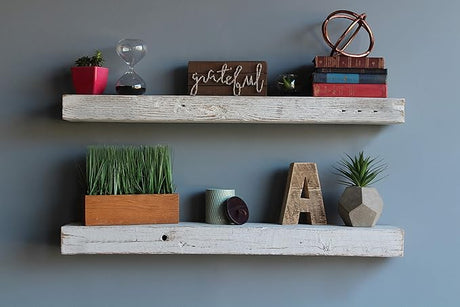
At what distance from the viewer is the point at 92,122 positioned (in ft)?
5.97

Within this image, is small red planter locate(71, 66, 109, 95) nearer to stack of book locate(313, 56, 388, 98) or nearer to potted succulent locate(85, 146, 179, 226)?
potted succulent locate(85, 146, 179, 226)

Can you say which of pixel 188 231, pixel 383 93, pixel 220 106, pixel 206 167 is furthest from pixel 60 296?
pixel 383 93

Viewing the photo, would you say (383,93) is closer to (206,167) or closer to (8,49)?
(206,167)

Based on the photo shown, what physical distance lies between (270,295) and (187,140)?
0.49 metres

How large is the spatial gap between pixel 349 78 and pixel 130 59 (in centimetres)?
59

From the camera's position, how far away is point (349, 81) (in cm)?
173

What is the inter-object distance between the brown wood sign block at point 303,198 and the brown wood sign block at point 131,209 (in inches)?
11.9

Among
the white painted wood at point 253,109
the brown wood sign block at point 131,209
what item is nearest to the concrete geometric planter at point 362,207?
the white painted wood at point 253,109

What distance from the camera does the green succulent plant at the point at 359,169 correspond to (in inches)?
69.2

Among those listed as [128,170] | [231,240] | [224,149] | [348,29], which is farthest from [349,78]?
[128,170]

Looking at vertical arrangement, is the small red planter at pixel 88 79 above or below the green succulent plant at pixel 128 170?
above

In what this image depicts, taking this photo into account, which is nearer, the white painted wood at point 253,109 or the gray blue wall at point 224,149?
the white painted wood at point 253,109

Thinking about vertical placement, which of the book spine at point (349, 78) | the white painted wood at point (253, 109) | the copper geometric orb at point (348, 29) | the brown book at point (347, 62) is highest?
the copper geometric orb at point (348, 29)

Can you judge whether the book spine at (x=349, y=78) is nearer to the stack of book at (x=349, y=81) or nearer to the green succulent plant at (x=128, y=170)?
the stack of book at (x=349, y=81)
